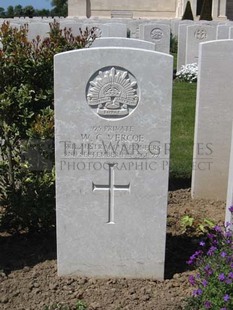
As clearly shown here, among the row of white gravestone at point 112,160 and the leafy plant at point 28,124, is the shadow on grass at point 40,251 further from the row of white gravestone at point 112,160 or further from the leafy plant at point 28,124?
the row of white gravestone at point 112,160

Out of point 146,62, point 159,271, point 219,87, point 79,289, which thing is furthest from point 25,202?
point 219,87

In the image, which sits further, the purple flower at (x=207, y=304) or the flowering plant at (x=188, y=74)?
the flowering plant at (x=188, y=74)

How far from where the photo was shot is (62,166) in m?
3.41

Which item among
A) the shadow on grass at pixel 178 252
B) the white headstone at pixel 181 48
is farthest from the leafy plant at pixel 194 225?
the white headstone at pixel 181 48

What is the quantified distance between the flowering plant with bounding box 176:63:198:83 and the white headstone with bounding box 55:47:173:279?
30.8 ft

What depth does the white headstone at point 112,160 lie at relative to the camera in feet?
10.6

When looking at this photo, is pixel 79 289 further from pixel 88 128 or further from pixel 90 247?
pixel 88 128

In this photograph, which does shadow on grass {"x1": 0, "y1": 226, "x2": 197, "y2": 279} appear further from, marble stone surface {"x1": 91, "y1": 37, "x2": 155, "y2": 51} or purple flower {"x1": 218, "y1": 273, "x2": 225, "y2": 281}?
marble stone surface {"x1": 91, "y1": 37, "x2": 155, "y2": 51}

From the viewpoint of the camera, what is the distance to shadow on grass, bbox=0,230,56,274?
12.6ft

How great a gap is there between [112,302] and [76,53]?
5.24 feet

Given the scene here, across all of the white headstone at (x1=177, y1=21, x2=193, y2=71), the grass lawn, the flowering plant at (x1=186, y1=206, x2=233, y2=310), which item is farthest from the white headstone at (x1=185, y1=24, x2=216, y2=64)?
the flowering plant at (x1=186, y1=206, x2=233, y2=310)

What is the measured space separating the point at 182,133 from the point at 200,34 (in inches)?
282

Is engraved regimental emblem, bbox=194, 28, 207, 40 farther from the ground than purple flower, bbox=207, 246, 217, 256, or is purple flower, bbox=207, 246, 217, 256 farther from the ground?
engraved regimental emblem, bbox=194, 28, 207, 40

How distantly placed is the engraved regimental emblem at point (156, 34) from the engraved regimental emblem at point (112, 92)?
11248 mm
